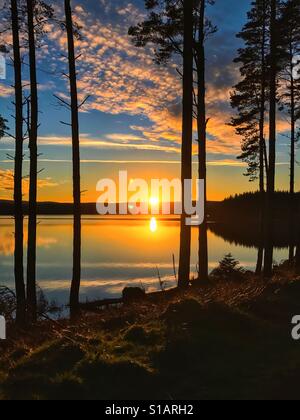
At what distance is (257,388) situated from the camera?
6098 mm

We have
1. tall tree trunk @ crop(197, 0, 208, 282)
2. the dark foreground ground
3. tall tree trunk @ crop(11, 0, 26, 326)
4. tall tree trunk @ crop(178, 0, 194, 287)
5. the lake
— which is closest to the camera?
the dark foreground ground

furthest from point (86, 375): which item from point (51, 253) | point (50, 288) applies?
point (51, 253)

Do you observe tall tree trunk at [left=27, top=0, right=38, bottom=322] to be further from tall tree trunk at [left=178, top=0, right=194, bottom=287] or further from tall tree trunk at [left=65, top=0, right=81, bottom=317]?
tall tree trunk at [left=178, top=0, right=194, bottom=287]

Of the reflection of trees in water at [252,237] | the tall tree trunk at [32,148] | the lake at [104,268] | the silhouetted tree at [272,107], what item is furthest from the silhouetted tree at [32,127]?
the reflection of trees in water at [252,237]

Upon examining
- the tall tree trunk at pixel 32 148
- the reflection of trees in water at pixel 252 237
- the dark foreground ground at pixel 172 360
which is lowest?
the reflection of trees in water at pixel 252 237

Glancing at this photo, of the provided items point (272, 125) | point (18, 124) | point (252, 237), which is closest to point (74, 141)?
point (18, 124)

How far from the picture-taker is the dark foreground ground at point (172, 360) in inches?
240

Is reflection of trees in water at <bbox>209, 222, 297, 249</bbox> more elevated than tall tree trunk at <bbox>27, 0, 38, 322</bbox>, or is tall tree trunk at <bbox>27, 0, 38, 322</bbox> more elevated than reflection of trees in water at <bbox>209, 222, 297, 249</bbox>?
tall tree trunk at <bbox>27, 0, 38, 322</bbox>

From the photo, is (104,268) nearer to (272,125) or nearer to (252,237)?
(272,125)

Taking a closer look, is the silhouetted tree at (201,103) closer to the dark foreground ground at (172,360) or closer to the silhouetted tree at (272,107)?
the silhouetted tree at (272,107)

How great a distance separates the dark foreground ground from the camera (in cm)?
609

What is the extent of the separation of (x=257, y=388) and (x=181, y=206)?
33.5 feet

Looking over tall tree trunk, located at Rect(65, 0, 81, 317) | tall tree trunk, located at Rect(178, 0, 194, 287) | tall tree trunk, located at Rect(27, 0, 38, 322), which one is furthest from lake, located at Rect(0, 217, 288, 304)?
tall tree trunk, located at Rect(178, 0, 194, 287)
